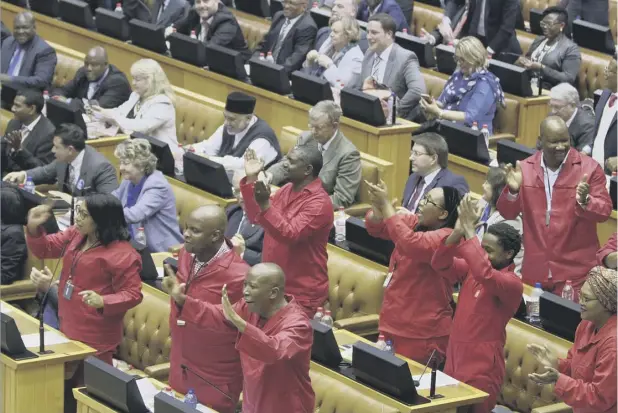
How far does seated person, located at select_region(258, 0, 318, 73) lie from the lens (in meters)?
10.8

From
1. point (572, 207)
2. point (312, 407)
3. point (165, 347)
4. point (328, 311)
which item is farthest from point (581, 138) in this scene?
point (312, 407)

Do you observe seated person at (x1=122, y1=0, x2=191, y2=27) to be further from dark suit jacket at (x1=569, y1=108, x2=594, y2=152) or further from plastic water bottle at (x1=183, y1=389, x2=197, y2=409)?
plastic water bottle at (x1=183, y1=389, x2=197, y2=409)

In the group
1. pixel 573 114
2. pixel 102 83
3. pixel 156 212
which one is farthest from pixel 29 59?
pixel 573 114

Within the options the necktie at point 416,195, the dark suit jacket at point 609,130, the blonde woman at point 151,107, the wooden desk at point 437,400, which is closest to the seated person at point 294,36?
the blonde woman at point 151,107

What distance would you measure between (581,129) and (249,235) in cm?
228

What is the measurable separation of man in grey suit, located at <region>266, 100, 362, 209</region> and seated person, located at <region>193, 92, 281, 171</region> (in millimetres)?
406

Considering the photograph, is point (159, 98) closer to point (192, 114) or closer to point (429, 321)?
point (192, 114)

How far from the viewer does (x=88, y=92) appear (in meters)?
Result: 10.6

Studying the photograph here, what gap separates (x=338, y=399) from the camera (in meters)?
6.31

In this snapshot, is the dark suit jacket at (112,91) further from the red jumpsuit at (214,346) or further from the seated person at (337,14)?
the red jumpsuit at (214,346)

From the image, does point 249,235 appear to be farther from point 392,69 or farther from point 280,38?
point 280,38

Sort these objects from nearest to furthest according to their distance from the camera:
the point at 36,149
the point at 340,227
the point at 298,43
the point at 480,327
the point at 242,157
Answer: the point at 480,327
the point at 340,227
the point at 242,157
the point at 36,149
the point at 298,43

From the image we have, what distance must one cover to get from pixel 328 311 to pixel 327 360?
2.67 ft

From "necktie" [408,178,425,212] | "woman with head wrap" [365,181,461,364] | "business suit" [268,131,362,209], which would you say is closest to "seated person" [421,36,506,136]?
"business suit" [268,131,362,209]
